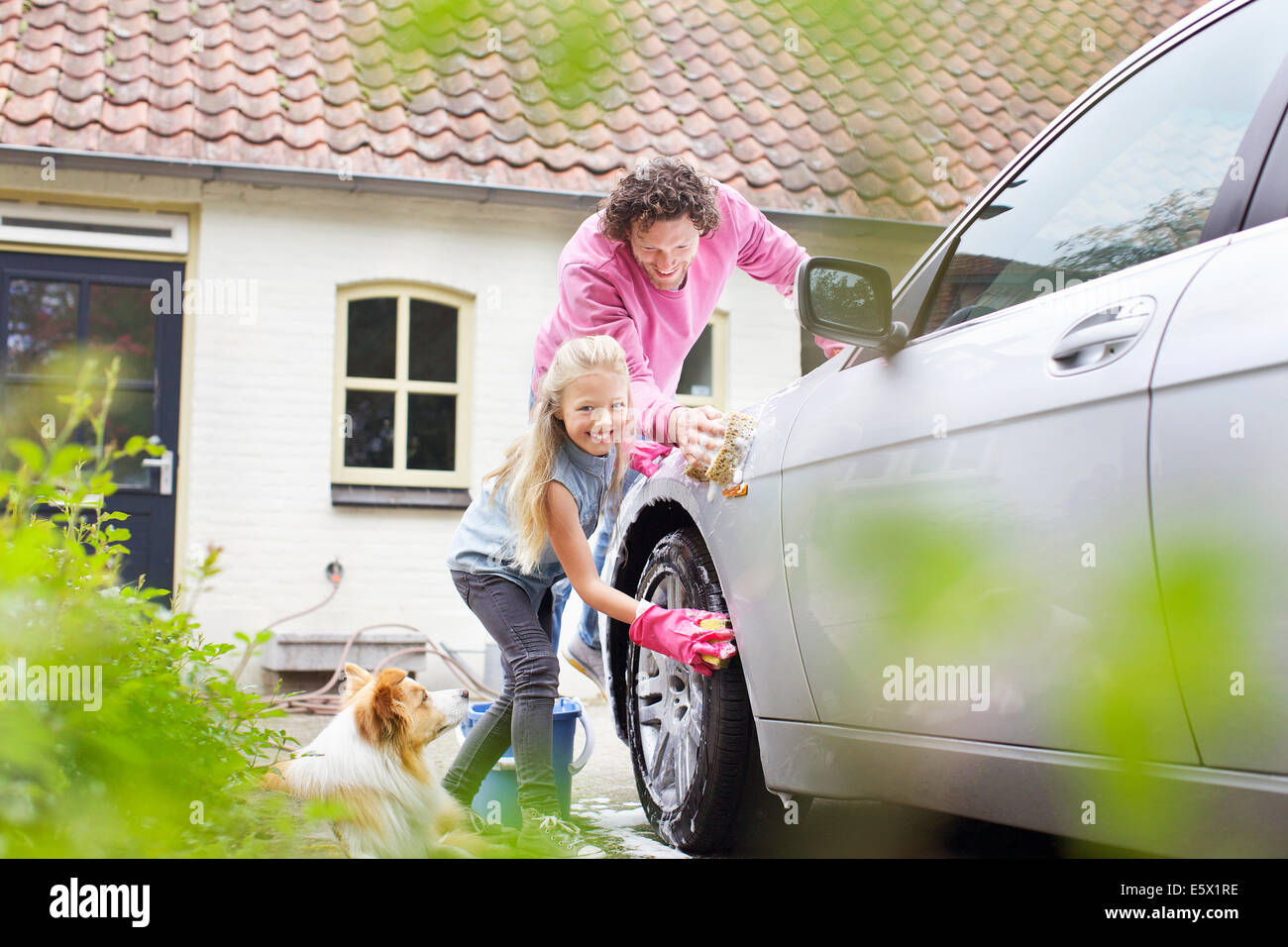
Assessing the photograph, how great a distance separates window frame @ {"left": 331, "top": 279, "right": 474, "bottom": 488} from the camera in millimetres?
8250

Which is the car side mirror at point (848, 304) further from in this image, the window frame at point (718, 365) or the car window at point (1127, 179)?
the window frame at point (718, 365)

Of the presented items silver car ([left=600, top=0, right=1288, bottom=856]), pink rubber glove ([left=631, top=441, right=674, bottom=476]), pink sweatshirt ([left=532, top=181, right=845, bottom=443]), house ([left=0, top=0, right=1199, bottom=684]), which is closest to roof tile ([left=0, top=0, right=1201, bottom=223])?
house ([left=0, top=0, right=1199, bottom=684])

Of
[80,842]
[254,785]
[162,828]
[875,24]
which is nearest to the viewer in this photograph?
[875,24]

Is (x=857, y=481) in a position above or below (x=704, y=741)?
above

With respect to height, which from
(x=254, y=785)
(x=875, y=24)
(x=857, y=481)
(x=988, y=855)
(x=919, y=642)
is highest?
(x=875, y=24)

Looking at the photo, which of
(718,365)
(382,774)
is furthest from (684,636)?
(718,365)

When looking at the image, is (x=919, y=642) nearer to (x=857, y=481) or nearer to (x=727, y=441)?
(x=857, y=481)

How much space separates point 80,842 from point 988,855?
6.89ft

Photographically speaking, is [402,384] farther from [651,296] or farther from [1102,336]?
[1102,336]

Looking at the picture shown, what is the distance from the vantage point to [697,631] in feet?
8.76

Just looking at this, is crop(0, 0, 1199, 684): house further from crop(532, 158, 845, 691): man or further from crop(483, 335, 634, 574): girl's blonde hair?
crop(483, 335, 634, 574): girl's blonde hair

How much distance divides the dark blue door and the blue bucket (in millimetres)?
4766
